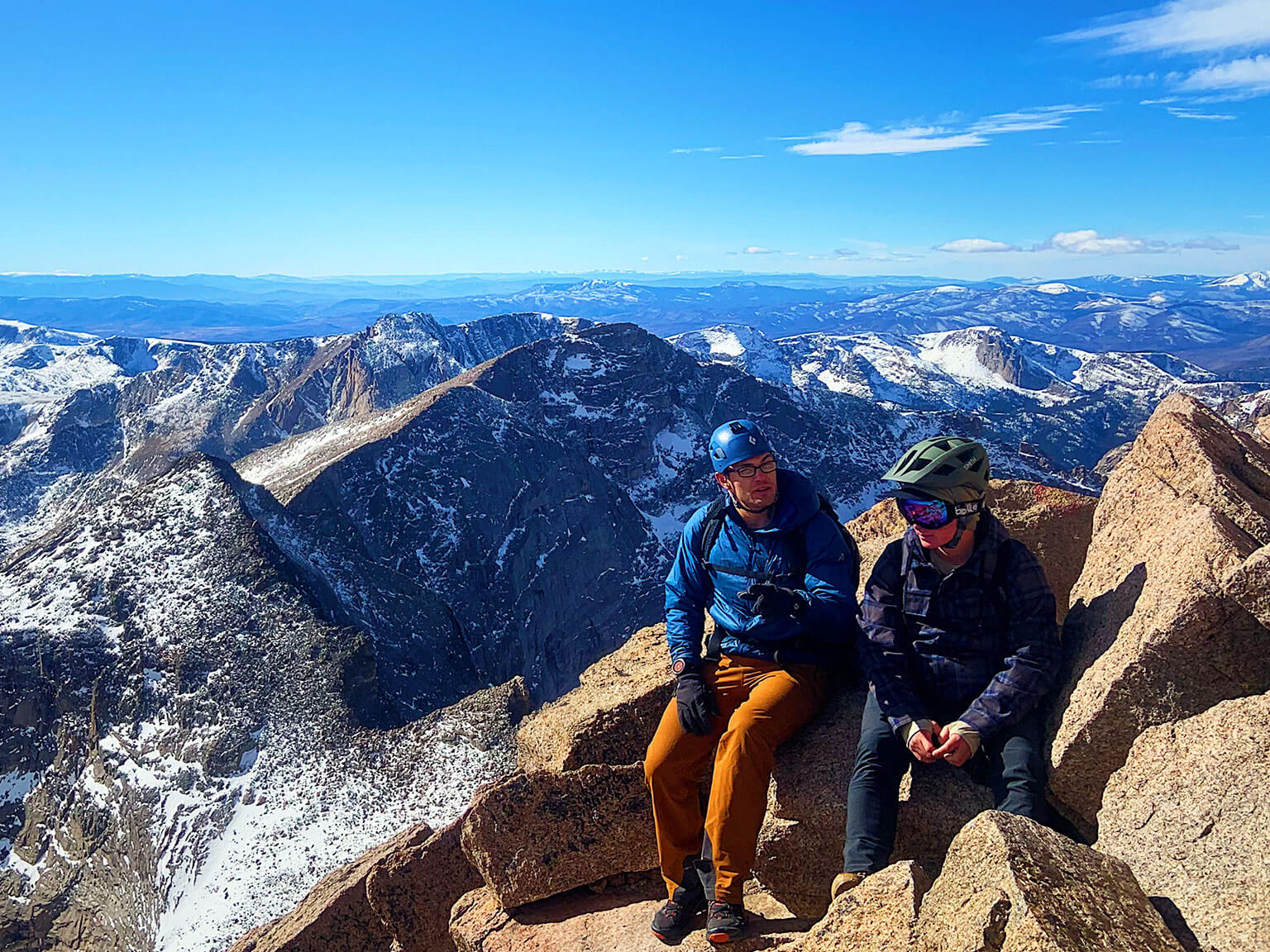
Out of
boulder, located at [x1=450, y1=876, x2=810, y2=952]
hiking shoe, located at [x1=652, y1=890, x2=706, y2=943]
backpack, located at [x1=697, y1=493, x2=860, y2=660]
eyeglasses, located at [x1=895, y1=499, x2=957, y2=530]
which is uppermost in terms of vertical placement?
eyeglasses, located at [x1=895, y1=499, x2=957, y2=530]

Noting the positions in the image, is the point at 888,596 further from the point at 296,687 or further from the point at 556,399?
the point at 556,399

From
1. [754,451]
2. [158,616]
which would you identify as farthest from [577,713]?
[158,616]

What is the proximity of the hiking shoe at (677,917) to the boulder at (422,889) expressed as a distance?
23.0ft

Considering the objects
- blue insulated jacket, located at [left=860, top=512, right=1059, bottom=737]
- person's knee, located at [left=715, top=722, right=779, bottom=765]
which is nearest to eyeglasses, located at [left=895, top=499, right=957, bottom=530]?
blue insulated jacket, located at [left=860, top=512, right=1059, bottom=737]

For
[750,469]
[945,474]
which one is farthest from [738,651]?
[945,474]

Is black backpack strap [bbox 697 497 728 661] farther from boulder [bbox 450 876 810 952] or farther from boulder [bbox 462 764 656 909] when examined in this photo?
boulder [bbox 450 876 810 952]

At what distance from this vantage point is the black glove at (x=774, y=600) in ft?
28.0

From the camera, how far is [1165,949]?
178 inches

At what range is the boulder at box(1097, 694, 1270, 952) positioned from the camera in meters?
5.16

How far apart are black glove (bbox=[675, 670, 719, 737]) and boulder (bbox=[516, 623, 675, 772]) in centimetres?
195

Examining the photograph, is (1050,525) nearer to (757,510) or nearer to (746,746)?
(757,510)

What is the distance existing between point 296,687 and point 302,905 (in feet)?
94.3

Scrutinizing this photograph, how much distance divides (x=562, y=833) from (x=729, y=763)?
12.0 feet

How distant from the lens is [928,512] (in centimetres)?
754
